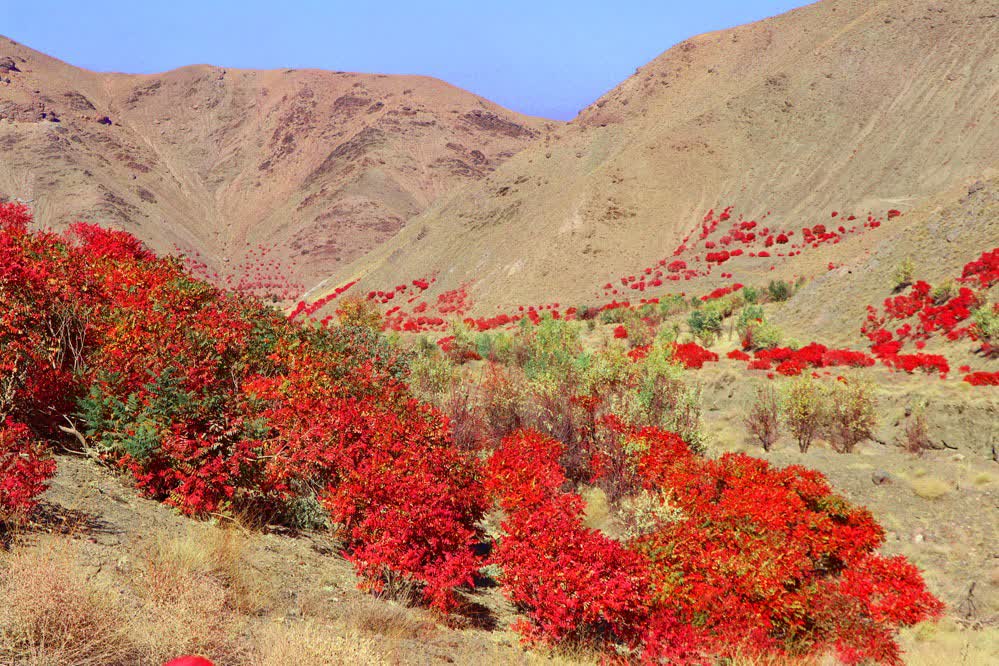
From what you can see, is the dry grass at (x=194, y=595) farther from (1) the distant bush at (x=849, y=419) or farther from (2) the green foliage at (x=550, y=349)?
(1) the distant bush at (x=849, y=419)

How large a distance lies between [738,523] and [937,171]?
43.2 metres

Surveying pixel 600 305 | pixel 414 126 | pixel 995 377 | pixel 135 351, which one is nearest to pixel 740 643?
pixel 135 351

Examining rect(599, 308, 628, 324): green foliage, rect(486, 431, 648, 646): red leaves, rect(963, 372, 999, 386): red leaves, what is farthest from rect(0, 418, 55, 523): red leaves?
rect(599, 308, 628, 324): green foliage

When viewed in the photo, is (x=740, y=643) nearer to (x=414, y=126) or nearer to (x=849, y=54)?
(x=849, y=54)

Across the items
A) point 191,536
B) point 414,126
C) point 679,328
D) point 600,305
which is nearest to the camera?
point 191,536

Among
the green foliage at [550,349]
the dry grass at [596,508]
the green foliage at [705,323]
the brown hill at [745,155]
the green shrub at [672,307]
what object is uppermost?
the brown hill at [745,155]

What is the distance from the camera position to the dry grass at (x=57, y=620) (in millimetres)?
3748

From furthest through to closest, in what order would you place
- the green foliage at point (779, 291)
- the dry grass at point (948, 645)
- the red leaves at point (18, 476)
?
1. the green foliage at point (779, 291)
2. the dry grass at point (948, 645)
3. the red leaves at point (18, 476)

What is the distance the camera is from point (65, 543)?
5016 mm

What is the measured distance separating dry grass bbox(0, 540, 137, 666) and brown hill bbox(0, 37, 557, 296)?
71.7 metres

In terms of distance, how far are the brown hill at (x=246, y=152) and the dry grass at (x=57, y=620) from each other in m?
71.7

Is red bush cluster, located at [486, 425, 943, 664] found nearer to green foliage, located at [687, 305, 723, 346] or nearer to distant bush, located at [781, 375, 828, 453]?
distant bush, located at [781, 375, 828, 453]

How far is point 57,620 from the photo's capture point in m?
3.88

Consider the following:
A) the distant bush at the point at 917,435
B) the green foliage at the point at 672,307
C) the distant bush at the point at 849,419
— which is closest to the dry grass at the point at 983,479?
the distant bush at the point at 917,435
